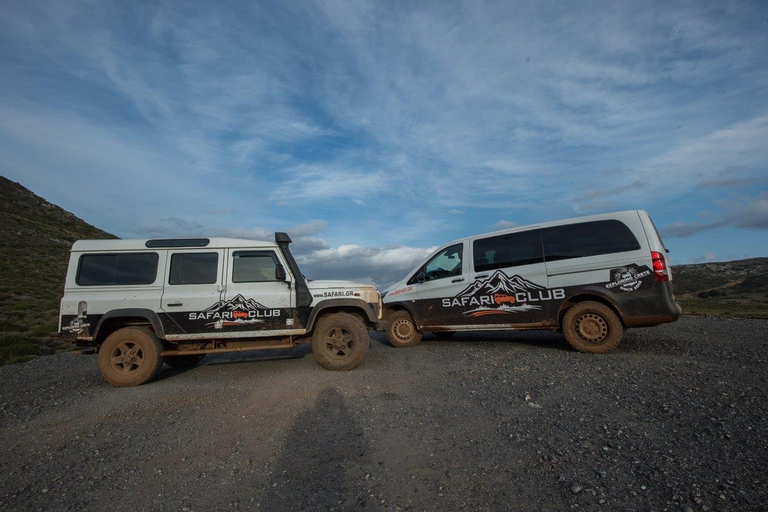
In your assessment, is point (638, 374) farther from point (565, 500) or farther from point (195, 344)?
point (195, 344)

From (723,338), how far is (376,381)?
695 centimetres

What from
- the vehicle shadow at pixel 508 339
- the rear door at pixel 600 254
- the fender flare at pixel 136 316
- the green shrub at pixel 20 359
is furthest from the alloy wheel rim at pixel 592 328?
the green shrub at pixel 20 359

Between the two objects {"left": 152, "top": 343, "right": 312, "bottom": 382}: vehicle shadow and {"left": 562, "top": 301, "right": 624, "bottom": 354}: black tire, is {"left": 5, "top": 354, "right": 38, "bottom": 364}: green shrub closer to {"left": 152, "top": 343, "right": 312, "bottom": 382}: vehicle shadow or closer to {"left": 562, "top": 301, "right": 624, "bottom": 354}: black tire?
{"left": 152, "top": 343, "right": 312, "bottom": 382}: vehicle shadow

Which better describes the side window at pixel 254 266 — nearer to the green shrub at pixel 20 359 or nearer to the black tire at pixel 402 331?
the black tire at pixel 402 331

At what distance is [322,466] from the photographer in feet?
10.9

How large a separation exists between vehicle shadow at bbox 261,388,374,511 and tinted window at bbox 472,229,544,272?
447 centimetres

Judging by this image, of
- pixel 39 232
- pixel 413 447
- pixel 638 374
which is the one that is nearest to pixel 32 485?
pixel 413 447

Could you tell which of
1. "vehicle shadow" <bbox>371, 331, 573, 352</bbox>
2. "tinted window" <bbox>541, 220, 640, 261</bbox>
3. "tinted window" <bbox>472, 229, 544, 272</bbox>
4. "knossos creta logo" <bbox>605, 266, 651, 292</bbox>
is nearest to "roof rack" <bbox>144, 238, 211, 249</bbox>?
"vehicle shadow" <bbox>371, 331, 573, 352</bbox>

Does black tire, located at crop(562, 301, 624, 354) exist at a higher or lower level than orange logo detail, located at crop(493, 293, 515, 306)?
lower

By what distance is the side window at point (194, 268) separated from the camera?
21.2 ft

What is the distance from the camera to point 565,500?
8.51 ft

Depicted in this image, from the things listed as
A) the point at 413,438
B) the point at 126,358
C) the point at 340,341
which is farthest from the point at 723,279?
the point at 126,358

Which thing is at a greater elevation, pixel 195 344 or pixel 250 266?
pixel 250 266

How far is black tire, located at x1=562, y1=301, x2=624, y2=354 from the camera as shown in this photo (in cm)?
651
